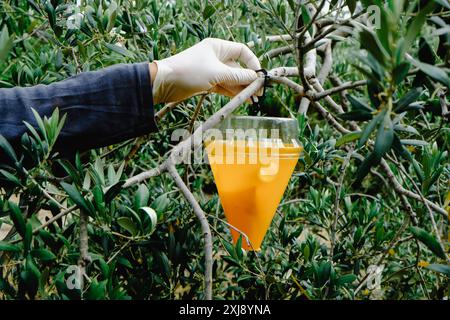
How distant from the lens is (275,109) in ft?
7.74

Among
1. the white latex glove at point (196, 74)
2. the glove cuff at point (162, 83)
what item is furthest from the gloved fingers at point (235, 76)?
the glove cuff at point (162, 83)

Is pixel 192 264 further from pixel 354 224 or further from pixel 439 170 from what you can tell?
pixel 439 170

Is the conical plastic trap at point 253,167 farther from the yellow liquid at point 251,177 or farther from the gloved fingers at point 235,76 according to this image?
the gloved fingers at point 235,76

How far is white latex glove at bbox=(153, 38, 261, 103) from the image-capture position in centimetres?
138

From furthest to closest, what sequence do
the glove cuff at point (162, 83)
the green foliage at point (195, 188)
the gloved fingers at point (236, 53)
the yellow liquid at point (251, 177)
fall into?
the gloved fingers at point (236, 53) < the glove cuff at point (162, 83) < the yellow liquid at point (251, 177) < the green foliage at point (195, 188)

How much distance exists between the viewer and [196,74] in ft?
4.56

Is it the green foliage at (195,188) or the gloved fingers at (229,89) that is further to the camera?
the gloved fingers at (229,89)

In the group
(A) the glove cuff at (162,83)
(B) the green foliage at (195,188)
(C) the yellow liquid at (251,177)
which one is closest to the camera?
(B) the green foliage at (195,188)

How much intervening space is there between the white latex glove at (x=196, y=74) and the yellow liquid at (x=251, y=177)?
216mm

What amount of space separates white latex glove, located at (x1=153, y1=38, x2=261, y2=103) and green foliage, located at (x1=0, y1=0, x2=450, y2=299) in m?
0.18

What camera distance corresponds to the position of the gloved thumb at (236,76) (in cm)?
140

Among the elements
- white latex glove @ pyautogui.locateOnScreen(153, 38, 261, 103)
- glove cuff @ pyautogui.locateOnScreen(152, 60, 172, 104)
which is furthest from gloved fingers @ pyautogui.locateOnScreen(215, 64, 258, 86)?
glove cuff @ pyautogui.locateOnScreen(152, 60, 172, 104)

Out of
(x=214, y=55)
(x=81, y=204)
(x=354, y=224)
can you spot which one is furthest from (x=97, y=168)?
(x=354, y=224)

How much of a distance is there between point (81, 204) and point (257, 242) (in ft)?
1.75
